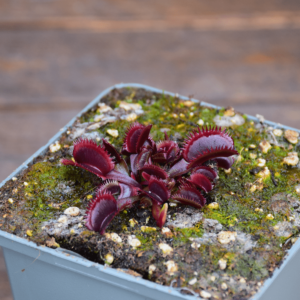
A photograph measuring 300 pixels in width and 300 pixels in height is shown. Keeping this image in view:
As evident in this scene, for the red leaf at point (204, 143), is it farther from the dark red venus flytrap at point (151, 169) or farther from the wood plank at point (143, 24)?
the wood plank at point (143, 24)

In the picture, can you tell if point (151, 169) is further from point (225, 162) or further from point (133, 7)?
point (133, 7)

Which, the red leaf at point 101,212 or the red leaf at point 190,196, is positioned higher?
the red leaf at point 190,196

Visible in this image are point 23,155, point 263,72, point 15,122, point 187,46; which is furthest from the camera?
point 187,46

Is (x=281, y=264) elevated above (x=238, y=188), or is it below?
below

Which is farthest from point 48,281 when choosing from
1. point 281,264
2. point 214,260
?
point 281,264

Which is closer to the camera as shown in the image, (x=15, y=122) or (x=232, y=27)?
(x=15, y=122)

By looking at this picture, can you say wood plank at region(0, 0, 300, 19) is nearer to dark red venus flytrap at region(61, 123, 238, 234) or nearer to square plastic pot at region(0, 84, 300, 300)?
dark red venus flytrap at region(61, 123, 238, 234)

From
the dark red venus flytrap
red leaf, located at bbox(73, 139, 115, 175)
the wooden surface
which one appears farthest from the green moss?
the wooden surface

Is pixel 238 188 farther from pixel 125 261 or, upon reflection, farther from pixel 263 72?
pixel 263 72

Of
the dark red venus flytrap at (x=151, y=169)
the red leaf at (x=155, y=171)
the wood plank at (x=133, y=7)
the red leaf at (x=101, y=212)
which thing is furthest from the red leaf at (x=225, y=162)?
the wood plank at (x=133, y=7)
